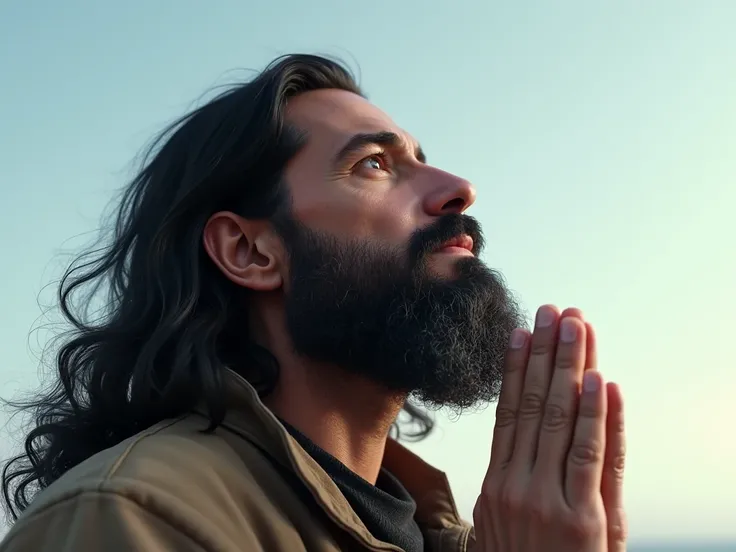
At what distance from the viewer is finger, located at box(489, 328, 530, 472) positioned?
306 centimetres

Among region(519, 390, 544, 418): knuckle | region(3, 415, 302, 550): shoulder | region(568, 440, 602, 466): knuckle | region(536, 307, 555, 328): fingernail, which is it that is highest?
region(536, 307, 555, 328): fingernail

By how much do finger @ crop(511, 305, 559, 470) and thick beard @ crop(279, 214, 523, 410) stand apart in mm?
336

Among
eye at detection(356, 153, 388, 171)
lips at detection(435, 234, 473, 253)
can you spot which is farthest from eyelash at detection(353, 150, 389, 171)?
lips at detection(435, 234, 473, 253)

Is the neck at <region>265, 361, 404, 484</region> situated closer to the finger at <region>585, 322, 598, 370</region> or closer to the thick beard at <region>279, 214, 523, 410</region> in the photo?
the thick beard at <region>279, 214, 523, 410</region>

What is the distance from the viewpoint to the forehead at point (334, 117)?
12.9ft

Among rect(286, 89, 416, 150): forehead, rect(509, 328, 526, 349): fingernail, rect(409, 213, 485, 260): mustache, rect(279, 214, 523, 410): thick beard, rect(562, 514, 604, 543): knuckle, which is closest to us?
rect(562, 514, 604, 543): knuckle

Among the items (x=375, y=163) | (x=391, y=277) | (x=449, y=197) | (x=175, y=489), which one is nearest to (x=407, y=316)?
(x=391, y=277)

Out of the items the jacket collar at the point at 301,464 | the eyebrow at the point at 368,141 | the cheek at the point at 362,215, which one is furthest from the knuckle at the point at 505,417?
the eyebrow at the point at 368,141

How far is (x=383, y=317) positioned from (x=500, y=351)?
0.58 metres

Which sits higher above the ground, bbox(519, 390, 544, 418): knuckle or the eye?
the eye

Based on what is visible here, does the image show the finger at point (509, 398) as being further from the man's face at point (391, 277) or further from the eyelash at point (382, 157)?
the eyelash at point (382, 157)

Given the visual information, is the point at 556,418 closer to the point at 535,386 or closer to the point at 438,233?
the point at 535,386

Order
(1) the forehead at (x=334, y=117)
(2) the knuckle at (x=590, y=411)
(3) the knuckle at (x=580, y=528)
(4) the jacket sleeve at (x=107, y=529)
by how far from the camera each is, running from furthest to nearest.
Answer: (1) the forehead at (x=334, y=117) < (2) the knuckle at (x=590, y=411) < (3) the knuckle at (x=580, y=528) < (4) the jacket sleeve at (x=107, y=529)

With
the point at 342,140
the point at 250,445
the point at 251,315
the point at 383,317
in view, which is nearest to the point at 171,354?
the point at 251,315
